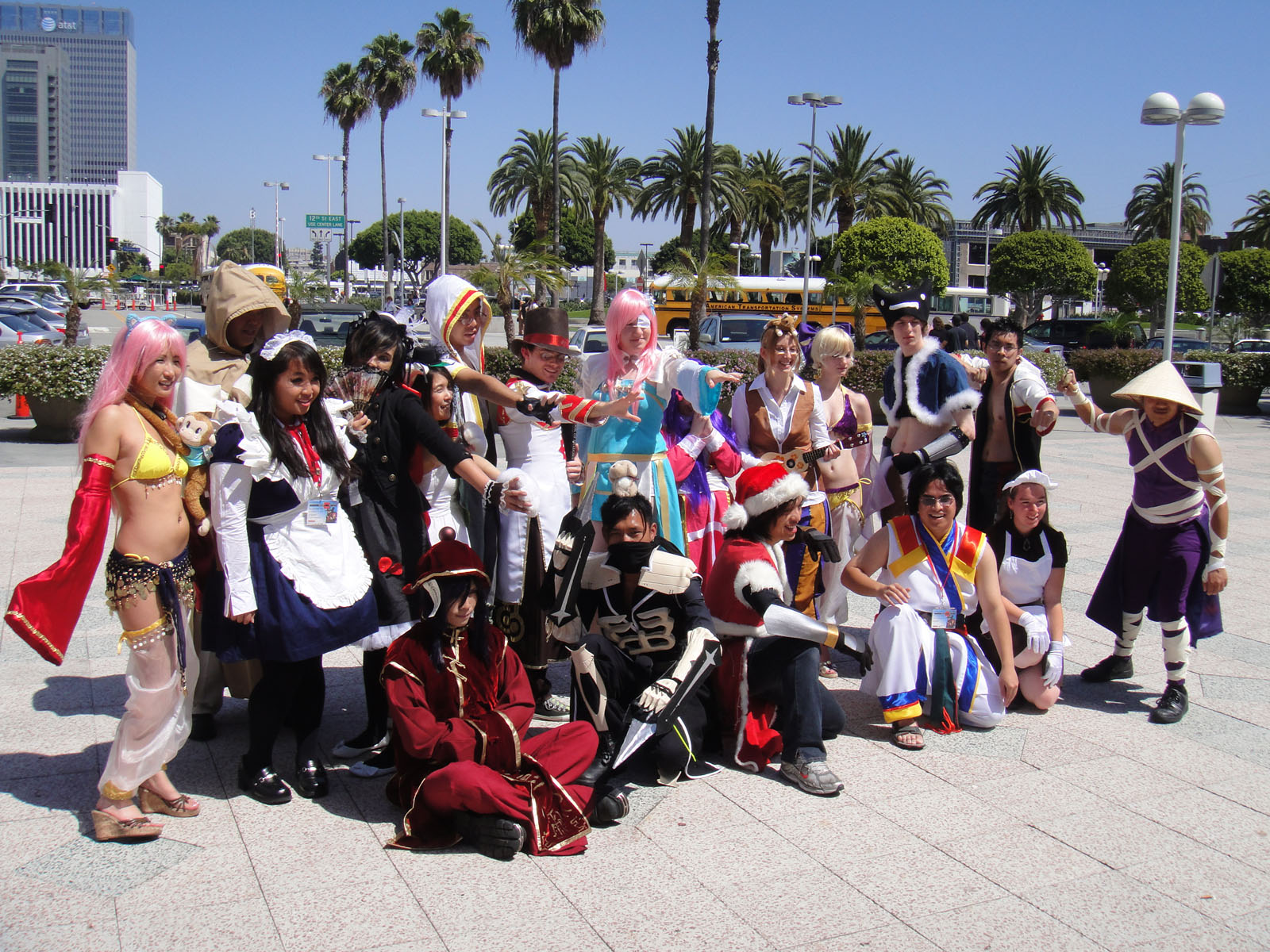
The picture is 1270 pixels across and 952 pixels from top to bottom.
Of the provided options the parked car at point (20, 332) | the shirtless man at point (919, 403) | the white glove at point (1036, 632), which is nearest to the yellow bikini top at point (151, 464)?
the shirtless man at point (919, 403)

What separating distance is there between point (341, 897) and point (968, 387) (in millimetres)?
3940

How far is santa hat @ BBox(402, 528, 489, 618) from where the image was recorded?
3.60 metres

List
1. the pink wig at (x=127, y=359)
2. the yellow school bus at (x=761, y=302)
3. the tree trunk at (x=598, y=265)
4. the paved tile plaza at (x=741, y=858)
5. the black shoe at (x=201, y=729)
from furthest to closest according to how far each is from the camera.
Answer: the tree trunk at (x=598, y=265), the yellow school bus at (x=761, y=302), the black shoe at (x=201, y=729), the pink wig at (x=127, y=359), the paved tile plaza at (x=741, y=858)

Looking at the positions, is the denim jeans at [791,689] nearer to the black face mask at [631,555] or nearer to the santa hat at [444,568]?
the black face mask at [631,555]

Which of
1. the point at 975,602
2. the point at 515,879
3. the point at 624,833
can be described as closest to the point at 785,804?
the point at 624,833

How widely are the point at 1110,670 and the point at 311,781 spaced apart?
3.88m

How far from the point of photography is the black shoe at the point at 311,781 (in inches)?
149

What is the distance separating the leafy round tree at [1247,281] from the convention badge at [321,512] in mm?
35138

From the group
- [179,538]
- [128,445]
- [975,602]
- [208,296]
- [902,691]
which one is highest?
[208,296]

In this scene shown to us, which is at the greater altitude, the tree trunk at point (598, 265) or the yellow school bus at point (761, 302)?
the tree trunk at point (598, 265)

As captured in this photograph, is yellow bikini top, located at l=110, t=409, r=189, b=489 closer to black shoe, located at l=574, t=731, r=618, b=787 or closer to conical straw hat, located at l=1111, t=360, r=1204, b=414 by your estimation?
black shoe, located at l=574, t=731, r=618, b=787

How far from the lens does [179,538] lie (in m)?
3.49

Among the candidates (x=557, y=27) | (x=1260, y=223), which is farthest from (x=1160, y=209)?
(x=557, y=27)

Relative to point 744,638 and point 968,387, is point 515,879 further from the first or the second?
point 968,387
